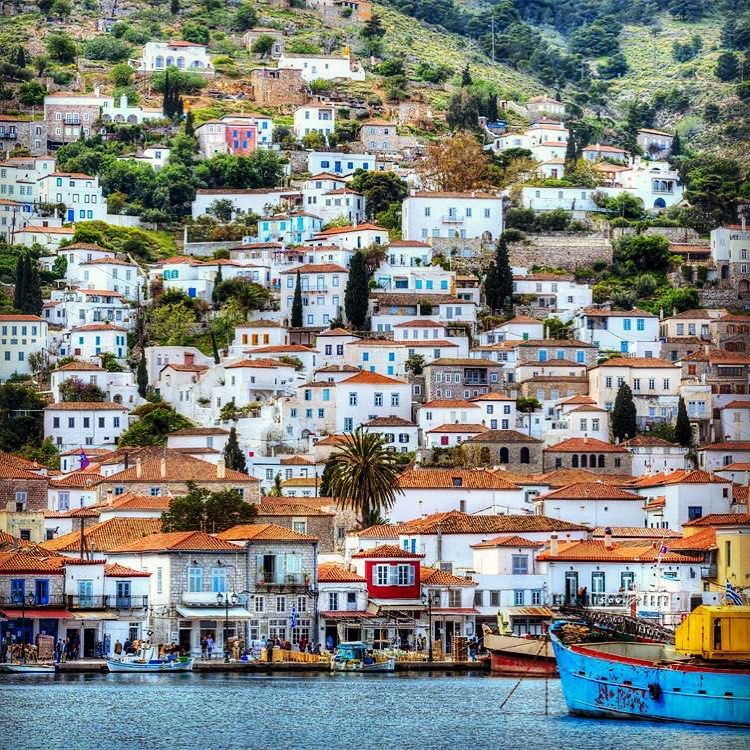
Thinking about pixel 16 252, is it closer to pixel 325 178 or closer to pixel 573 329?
pixel 325 178

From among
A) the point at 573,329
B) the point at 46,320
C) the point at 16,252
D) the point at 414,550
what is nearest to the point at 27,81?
the point at 16,252

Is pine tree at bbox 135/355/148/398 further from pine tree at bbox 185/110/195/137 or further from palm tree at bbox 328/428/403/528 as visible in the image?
pine tree at bbox 185/110/195/137

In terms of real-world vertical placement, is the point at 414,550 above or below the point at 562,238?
below

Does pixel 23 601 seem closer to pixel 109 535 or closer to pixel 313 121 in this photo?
pixel 109 535

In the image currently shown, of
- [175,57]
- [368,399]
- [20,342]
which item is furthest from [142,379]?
[175,57]

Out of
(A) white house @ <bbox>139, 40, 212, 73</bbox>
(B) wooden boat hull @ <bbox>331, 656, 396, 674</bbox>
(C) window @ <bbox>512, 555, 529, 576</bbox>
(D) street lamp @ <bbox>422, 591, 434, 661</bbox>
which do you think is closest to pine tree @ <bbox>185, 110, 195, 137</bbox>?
(A) white house @ <bbox>139, 40, 212, 73</bbox>

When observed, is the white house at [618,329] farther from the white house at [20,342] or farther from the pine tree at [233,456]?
the white house at [20,342]
